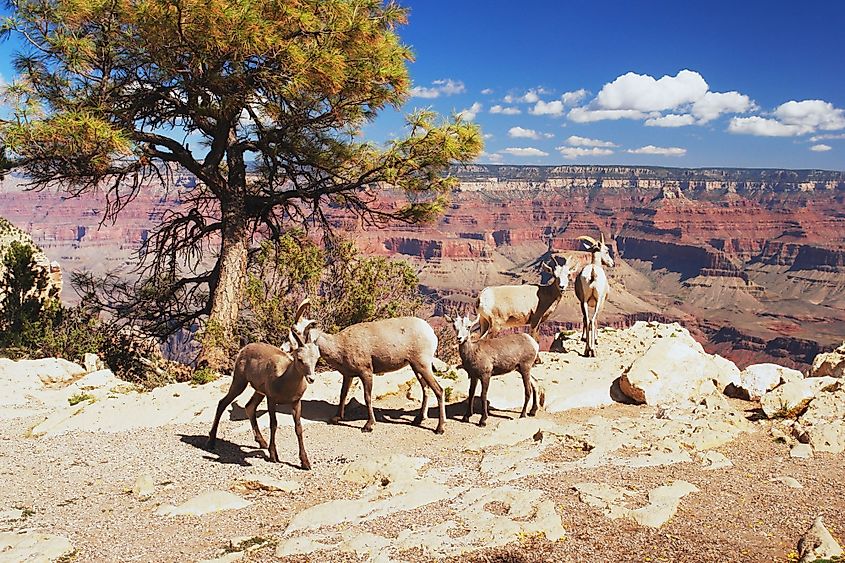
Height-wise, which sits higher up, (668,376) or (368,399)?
(668,376)

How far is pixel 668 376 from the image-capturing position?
38.9 ft

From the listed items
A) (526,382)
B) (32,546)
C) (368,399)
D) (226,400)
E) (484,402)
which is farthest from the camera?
(526,382)

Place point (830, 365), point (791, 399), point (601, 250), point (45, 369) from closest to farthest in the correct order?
point (791, 399)
point (830, 365)
point (45, 369)
point (601, 250)

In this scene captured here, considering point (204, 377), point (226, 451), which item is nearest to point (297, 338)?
point (226, 451)

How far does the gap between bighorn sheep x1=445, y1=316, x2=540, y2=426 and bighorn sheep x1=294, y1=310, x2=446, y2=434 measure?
520mm

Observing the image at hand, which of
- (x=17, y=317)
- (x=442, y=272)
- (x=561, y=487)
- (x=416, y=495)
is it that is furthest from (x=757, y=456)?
(x=442, y=272)

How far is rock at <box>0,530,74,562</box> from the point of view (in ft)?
19.7

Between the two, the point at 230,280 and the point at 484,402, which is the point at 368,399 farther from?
the point at 230,280

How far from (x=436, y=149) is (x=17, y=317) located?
11.3 m

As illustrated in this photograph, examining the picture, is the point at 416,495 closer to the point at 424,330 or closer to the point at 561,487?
the point at 561,487

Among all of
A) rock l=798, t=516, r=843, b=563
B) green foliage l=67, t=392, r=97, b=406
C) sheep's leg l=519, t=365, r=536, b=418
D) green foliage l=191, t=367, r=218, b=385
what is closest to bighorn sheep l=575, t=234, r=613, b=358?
sheep's leg l=519, t=365, r=536, b=418

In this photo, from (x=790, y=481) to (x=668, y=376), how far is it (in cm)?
421

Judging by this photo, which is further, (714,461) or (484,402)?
(484,402)

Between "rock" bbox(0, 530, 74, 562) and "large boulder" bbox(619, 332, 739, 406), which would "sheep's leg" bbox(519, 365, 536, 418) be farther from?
"rock" bbox(0, 530, 74, 562)
